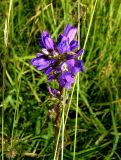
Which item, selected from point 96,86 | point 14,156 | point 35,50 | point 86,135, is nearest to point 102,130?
point 86,135

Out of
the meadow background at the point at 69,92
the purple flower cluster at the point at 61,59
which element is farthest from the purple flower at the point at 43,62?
the meadow background at the point at 69,92

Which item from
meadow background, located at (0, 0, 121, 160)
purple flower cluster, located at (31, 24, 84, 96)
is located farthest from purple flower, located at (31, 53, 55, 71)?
meadow background, located at (0, 0, 121, 160)

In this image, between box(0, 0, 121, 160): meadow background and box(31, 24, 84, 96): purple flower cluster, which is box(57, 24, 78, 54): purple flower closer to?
box(31, 24, 84, 96): purple flower cluster

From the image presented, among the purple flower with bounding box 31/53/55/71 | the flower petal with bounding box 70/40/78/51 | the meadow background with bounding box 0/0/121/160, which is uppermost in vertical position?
the flower petal with bounding box 70/40/78/51

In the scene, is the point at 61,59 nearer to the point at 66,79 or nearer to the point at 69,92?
the point at 66,79

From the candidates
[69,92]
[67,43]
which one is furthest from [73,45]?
[69,92]

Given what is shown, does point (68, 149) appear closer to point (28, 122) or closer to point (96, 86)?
point (28, 122)

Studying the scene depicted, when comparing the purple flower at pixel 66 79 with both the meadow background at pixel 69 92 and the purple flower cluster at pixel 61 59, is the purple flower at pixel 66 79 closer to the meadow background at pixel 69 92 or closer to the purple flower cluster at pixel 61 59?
the purple flower cluster at pixel 61 59
